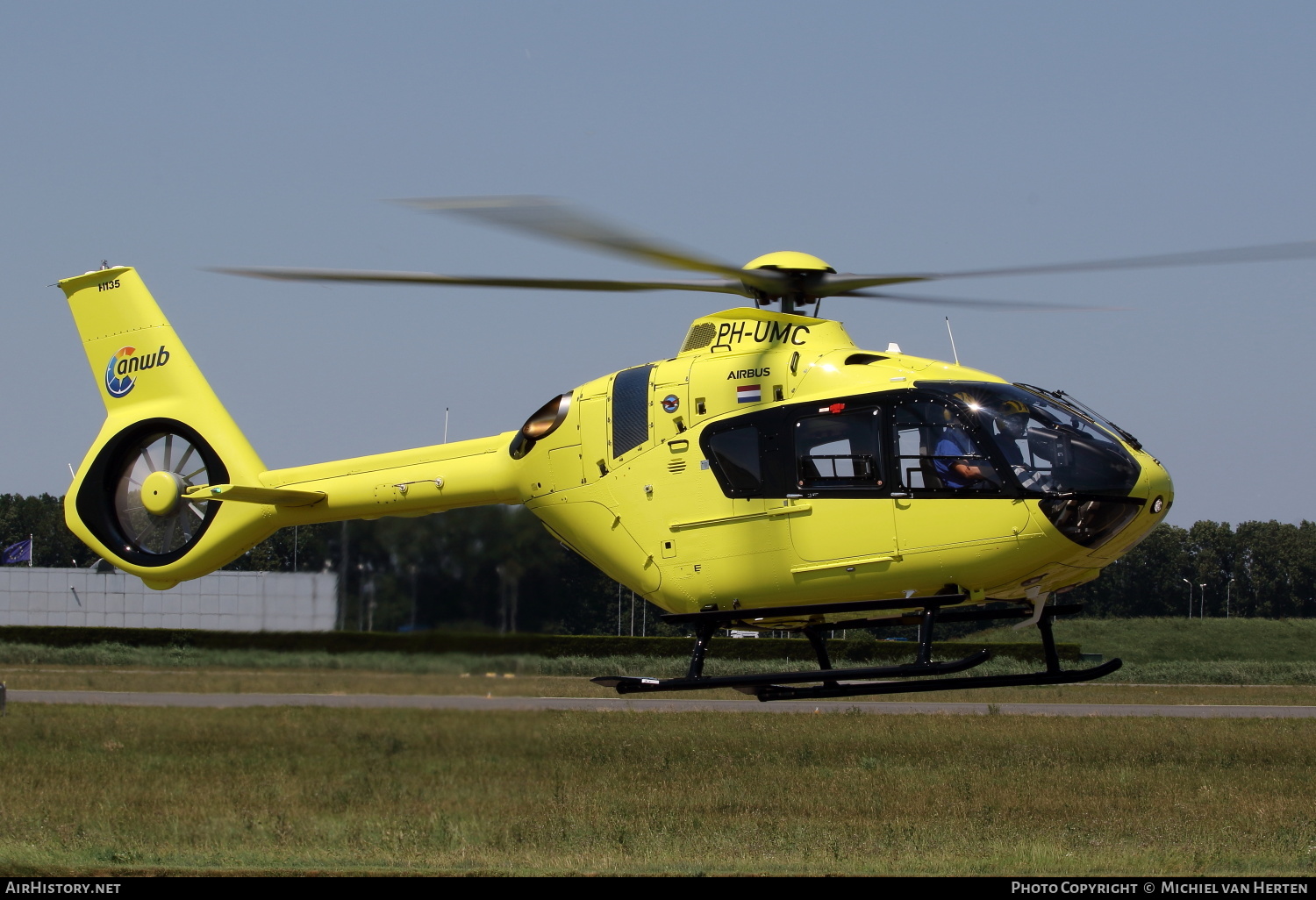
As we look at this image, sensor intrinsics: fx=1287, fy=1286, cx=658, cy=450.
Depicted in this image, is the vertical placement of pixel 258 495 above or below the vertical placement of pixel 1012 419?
below

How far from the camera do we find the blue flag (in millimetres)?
37906

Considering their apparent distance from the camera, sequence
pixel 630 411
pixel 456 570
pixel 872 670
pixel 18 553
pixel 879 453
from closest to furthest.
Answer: pixel 872 670
pixel 879 453
pixel 630 411
pixel 456 570
pixel 18 553

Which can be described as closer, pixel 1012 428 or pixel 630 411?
pixel 1012 428

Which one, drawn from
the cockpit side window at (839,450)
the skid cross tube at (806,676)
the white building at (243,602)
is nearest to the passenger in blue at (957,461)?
the cockpit side window at (839,450)

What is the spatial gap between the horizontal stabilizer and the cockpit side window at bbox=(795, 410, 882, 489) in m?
5.67

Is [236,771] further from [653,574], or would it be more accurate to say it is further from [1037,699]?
[1037,699]

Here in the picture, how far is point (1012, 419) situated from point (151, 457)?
1036 centimetres

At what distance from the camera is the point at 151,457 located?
1579 centimetres

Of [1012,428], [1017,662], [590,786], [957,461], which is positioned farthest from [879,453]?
[1017,662]

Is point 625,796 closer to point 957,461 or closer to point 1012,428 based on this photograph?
point 957,461

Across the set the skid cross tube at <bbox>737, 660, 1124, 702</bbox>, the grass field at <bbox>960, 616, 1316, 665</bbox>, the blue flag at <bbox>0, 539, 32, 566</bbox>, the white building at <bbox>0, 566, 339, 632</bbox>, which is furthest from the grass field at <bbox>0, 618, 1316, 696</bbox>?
the blue flag at <bbox>0, 539, 32, 566</bbox>

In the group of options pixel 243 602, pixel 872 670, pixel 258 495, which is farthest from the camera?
pixel 243 602
